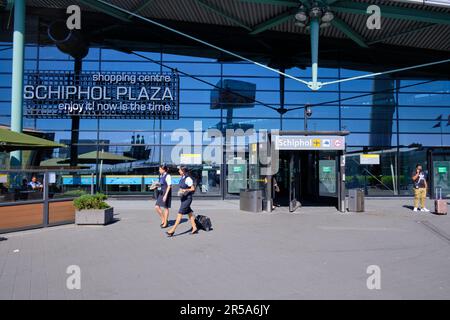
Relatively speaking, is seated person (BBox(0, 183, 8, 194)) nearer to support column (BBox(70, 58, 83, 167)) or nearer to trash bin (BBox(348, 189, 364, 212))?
support column (BBox(70, 58, 83, 167))

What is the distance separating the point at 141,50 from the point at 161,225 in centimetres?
1216

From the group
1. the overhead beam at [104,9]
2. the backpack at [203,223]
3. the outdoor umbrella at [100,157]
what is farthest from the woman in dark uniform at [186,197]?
the overhead beam at [104,9]

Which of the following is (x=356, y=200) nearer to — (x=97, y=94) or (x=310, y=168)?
(x=310, y=168)

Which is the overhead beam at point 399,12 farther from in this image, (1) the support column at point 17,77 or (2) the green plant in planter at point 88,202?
(1) the support column at point 17,77

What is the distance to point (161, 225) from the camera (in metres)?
11.0

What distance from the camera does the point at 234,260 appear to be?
7055mm

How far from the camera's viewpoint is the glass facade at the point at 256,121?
19406 mm

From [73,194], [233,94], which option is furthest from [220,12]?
[73,194]

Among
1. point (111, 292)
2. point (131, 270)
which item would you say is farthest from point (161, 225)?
point (111, 292)

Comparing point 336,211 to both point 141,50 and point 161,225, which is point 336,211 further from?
point 141,50

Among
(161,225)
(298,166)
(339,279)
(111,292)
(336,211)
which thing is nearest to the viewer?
(111,292)

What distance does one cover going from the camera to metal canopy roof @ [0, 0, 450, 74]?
16422mm

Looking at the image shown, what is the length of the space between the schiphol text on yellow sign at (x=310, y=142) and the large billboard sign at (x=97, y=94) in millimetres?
7282

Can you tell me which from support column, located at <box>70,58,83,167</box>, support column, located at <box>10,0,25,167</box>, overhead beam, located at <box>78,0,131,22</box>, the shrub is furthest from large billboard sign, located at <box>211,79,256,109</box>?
the shrub
